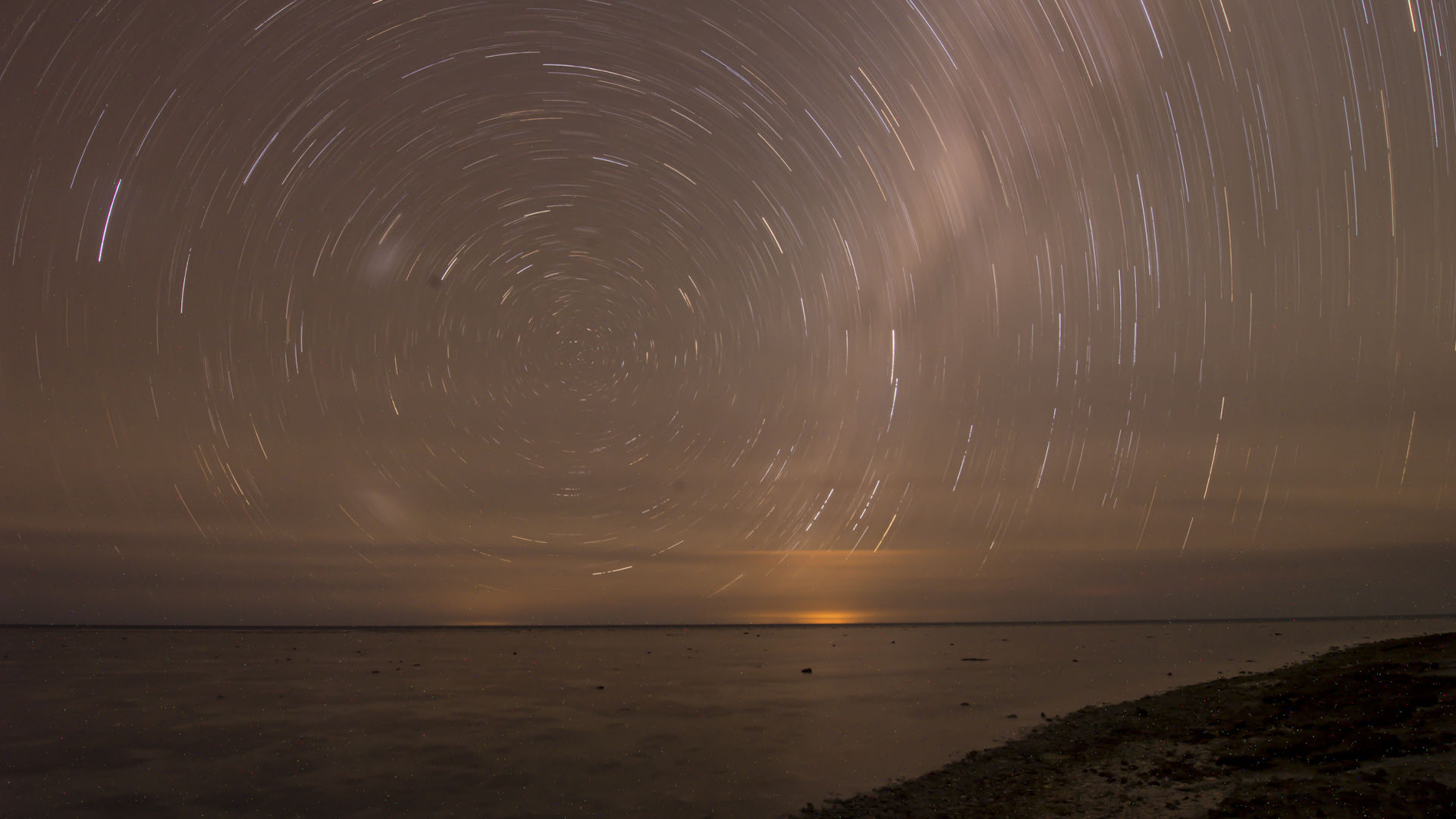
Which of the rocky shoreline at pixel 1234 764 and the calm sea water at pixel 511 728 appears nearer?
the rocky shoreline at pixel 1234 764

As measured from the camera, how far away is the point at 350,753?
21.5 metres

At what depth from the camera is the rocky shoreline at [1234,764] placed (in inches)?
475

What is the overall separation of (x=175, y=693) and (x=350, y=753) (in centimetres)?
2062

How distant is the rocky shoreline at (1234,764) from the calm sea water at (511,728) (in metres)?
2.04

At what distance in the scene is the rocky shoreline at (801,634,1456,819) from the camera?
12055 mm

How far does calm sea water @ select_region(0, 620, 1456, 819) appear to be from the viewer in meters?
17.0

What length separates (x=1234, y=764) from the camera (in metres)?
15.0

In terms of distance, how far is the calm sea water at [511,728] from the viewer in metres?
17.0

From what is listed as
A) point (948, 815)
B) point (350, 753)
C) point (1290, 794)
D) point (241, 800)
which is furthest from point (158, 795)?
point (1290, 794)

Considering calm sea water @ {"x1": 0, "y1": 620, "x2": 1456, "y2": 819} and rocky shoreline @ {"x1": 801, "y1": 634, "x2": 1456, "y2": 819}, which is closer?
rocky shoreline @ {"x1": 801, "y1": 634, "x2": 1456, "y2": 819}

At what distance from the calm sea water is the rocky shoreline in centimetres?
204

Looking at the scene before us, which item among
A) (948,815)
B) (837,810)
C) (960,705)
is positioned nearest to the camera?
(948,815)

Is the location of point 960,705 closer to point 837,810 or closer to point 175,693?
point 837,810

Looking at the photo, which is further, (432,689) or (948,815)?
(432,689)
